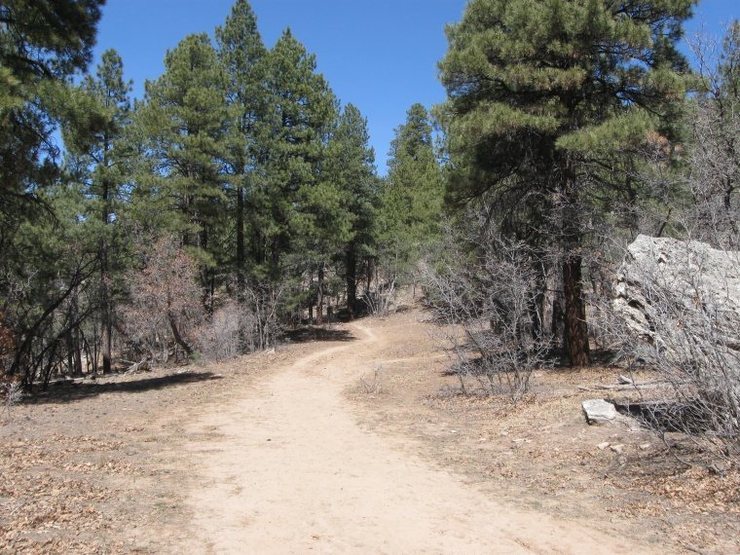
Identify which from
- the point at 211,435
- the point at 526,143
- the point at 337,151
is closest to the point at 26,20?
the point at 211,435

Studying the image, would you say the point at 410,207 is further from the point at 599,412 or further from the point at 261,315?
the point at 599,412

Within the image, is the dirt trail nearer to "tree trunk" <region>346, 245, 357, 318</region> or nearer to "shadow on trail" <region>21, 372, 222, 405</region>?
"shadow on trail" <region>21, 372, 222, 405</region>

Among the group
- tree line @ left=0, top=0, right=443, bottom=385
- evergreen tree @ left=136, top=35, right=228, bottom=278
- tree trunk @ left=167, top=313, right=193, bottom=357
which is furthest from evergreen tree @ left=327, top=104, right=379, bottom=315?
tree trunk @ left=167, top=313, right=193, bottom=357

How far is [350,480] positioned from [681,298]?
4.21 metres

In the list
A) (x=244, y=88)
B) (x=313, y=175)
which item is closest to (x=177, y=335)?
(x=313, y=175)

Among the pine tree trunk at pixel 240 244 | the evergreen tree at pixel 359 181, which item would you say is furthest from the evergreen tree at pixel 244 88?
the evergreen tree at pixel 359 181

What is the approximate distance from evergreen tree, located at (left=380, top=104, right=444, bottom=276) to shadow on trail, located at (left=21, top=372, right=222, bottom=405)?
1711 cm

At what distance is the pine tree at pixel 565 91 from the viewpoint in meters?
12.6

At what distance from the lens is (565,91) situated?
13.8 meters

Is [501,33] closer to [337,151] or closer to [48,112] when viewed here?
[48,112]

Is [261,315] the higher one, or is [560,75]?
[560,75]

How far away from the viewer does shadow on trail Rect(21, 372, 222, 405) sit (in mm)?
13575

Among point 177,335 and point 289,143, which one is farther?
point 289,143

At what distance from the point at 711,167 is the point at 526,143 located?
13.6 feet
